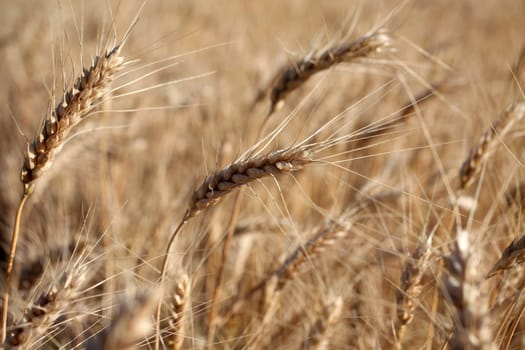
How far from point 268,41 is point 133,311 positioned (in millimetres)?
5437

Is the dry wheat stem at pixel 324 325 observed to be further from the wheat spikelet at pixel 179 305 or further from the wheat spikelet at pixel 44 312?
the wheat spikelet at pixel 44 312

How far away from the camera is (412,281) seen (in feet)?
3.48

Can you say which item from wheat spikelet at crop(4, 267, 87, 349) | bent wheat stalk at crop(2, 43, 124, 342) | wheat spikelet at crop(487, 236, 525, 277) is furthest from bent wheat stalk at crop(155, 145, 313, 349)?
wheat spikelet at crop(487, 236, 525, 277)

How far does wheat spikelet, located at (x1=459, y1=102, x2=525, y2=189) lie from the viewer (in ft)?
4.40

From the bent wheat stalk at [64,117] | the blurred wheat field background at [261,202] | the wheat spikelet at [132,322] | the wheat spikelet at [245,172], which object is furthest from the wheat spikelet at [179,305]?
the wheat spikelet at [132,322]

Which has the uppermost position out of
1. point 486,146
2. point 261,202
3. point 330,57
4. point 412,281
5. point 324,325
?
point 330,57

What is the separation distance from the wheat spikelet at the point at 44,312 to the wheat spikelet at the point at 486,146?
111 cm

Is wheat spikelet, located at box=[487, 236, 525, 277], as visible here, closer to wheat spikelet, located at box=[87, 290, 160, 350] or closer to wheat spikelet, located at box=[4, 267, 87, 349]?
wheat spikelet, located at box=[87, 290, 160, 350]

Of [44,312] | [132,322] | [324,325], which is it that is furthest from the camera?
[324,325]

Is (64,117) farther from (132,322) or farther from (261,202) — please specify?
(132,322)

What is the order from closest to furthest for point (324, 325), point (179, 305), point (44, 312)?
1. point (44, 312)
2. point (179, 305)
3. point (324, 325)

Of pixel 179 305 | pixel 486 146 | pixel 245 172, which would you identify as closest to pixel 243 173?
pixel 245 172

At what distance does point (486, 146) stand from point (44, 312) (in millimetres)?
1248

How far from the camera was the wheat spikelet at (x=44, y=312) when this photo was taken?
880 millimetres
